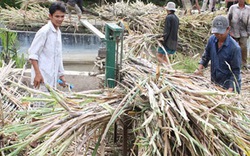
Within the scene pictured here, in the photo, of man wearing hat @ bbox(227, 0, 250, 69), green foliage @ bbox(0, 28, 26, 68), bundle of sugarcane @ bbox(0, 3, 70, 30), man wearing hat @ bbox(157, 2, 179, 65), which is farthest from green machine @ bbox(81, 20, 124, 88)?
bundle of sugarcane @ bbox(0, 3, 70, 30)

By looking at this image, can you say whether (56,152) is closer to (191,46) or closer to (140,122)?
(140,122)

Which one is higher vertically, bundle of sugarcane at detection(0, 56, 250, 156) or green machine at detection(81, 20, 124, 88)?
green machine at detection(81, 20, 124, 88)

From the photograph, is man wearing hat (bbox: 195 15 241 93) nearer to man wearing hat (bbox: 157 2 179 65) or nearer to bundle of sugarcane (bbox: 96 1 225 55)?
man wearing hat (bbox: 157 2 179 65)

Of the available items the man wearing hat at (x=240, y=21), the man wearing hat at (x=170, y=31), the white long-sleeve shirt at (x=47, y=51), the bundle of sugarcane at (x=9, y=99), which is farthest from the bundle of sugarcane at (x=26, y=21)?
the white long-sleeve shirt at (x=47, y=51)

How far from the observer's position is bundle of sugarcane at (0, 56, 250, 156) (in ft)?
9.06

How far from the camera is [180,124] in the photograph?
9.36 feet

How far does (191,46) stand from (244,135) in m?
7.11

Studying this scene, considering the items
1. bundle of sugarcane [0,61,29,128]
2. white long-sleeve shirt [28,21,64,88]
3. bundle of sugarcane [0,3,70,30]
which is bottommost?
bundle of sugarcane [0,61,29,128]

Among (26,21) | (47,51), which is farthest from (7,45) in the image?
(26,21)

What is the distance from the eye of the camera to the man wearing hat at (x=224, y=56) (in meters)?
4.12

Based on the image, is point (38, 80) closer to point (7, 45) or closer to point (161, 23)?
point (7, 45)

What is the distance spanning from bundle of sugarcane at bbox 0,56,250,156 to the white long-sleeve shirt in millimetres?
905

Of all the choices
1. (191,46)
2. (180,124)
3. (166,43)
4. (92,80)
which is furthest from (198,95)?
(191,46)

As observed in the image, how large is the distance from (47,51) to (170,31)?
418 centimetres
